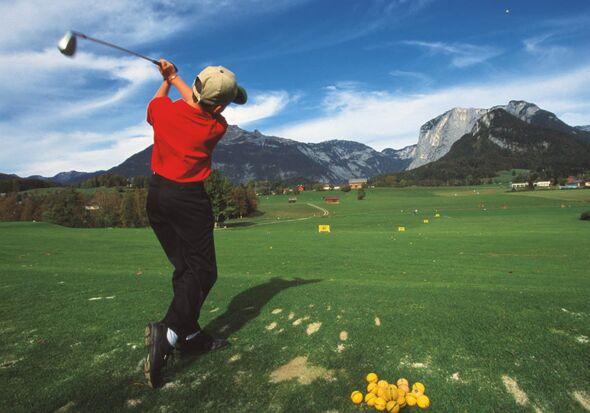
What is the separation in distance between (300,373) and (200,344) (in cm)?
145

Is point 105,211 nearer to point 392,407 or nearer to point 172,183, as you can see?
point 172,183

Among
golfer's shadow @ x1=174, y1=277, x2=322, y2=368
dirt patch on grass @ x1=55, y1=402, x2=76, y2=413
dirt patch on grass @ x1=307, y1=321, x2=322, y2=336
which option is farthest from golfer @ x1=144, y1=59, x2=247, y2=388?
dirt patch on grass @ x1=307, y1=321, x2=322, y2=336

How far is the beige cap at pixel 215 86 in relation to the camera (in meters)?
4.47

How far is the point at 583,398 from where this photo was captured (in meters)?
3.75

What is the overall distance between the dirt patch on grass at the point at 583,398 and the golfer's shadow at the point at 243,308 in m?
4.25

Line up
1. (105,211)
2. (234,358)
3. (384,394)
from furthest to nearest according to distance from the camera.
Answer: (105,211), (234,358), (384,394)

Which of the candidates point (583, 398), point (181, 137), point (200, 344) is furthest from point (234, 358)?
point (583, 398)

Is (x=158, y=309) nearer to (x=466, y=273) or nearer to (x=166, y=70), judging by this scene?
(x=166, y=70)

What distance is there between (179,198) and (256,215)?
105m

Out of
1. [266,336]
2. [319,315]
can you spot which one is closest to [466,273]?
[319,315]

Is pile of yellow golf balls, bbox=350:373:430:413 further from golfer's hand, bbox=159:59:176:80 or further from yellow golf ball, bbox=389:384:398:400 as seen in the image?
golfer's hand, bbox=159:59:176:80

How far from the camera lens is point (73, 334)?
5609mm

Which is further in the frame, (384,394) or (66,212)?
(66,212)

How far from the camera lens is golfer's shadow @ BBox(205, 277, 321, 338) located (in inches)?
234
